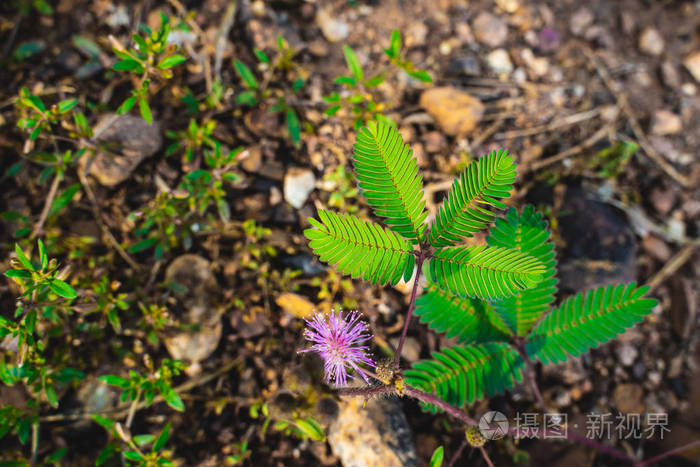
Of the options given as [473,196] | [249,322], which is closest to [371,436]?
[249,322]

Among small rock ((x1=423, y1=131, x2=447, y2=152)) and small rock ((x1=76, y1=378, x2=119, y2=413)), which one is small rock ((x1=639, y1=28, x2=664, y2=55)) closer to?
small rock ((x1=423, y1=131, x2=447, y2=152))

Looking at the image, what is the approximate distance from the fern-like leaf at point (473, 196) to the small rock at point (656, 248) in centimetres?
236

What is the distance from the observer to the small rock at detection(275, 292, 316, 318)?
2980 millimetres

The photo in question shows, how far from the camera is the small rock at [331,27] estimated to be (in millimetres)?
3637

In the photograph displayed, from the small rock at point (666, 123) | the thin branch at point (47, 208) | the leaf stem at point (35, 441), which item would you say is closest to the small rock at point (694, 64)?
the small rock at point (666, 123)

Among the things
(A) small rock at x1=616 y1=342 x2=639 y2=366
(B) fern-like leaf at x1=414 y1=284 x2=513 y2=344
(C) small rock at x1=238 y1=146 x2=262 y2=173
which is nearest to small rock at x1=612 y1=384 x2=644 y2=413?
(A) small rock at x1=616 y1=342 x2=639 y2=366

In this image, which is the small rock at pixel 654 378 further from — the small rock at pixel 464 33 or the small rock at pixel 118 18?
the small rock at pixel 118 18

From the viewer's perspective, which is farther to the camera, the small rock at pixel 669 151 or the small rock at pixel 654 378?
the small rock at pixel 669 151

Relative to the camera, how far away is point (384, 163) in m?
1.95

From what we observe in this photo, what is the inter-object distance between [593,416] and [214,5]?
3.82 meters

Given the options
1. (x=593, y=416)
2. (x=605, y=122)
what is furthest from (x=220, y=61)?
(x=593, y=416)

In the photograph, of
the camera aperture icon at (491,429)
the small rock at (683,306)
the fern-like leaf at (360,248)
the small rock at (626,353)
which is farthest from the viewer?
the small rock at (683,306)

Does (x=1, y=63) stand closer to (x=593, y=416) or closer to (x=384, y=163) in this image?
(x=384, y=163)

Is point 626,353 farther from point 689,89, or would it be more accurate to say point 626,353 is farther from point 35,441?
point 35,441
